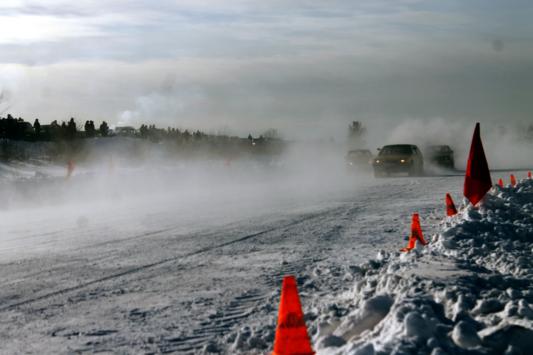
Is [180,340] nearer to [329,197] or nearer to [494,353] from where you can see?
[494,353]

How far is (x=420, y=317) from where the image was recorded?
4.68m

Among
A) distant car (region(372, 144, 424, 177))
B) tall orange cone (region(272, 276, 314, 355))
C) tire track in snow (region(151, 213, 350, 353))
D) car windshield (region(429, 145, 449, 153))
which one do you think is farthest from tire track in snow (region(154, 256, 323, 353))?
car windshield (region(429, 145, 449, 153))

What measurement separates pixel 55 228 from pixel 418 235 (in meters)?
8.37

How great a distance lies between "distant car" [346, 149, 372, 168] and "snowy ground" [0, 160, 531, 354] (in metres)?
20.7

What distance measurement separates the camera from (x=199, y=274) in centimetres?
881

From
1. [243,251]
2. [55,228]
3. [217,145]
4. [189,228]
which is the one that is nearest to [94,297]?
[243,251]

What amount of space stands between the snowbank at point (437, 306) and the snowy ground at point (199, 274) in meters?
0.03

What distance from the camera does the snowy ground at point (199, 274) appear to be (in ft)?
18.7

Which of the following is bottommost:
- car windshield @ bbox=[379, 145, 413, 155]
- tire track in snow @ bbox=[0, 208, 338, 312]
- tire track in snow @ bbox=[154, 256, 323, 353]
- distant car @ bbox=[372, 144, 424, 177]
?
tire track in snow @ bbox=[0, 208, 338, 312]

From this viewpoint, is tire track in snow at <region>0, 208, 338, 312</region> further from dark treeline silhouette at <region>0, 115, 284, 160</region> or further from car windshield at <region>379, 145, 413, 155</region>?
dark treeline silhouette at <region>0, 115, 284, 160</region>

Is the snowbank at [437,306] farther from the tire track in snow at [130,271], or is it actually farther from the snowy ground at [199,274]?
the tire track in snow at [130,271]

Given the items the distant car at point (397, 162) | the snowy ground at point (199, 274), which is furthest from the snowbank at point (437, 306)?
the distant car at point (397, 162)

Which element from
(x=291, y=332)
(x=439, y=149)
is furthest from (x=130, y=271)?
(x=439, y=149)

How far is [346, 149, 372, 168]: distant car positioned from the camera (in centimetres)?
3994
